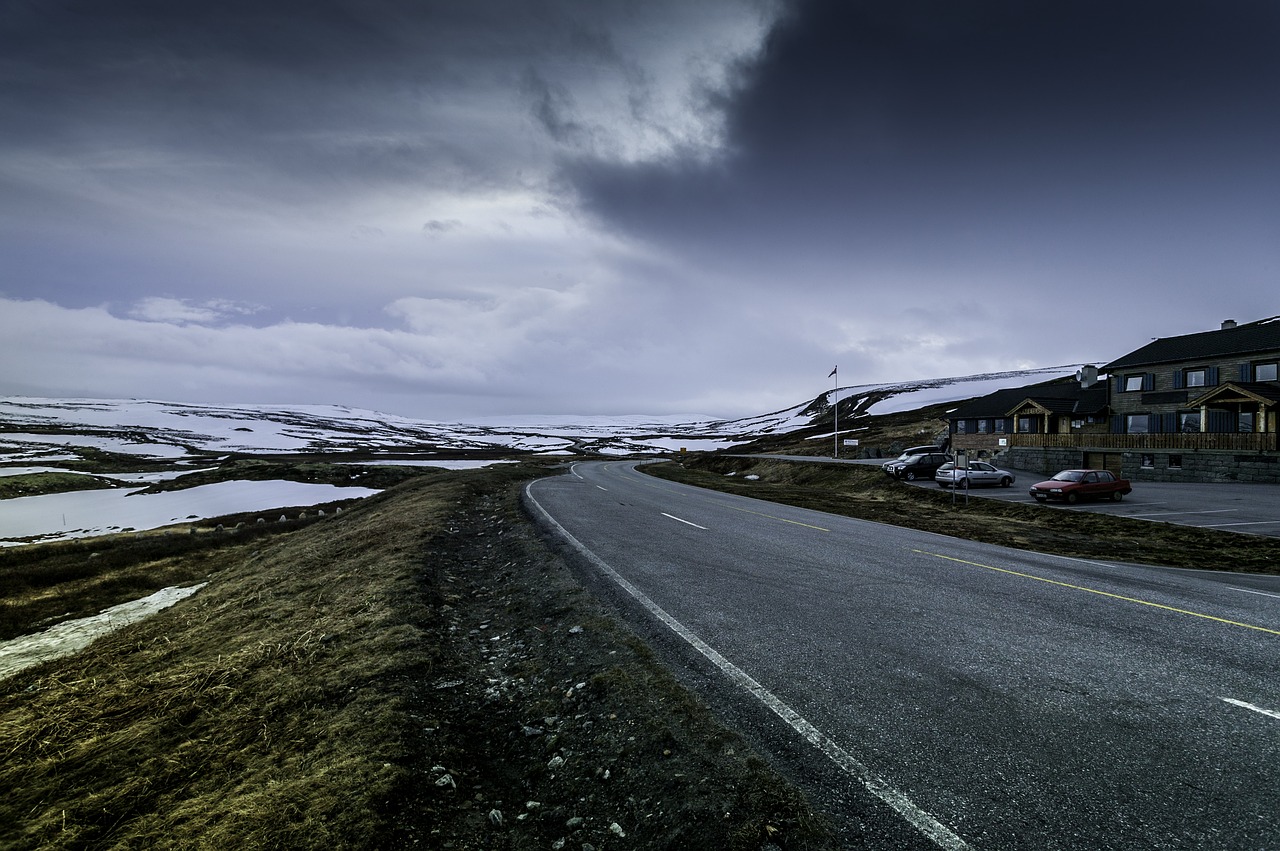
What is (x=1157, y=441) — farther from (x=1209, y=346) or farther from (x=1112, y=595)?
(x=1112, y=595)

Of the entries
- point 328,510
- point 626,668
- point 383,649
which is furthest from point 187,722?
point 328,510

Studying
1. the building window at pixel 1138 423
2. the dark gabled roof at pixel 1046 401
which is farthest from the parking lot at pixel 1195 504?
the dark gabled roof at pixel 1046 401

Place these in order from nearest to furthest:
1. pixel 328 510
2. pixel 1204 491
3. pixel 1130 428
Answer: pixel 1204 491 < pixel 328 510 < pixel 1130 428

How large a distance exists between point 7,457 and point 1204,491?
12265cm

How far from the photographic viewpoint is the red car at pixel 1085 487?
77.9 feet

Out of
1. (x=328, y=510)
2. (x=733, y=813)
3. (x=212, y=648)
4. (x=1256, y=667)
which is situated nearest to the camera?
(x=733, y=813)

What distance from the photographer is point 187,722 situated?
493 cm

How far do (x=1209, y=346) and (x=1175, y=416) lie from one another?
209 inches

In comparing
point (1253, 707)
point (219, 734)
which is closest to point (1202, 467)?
point (1253, 707)

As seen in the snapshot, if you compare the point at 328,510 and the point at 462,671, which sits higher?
the point at 462,671

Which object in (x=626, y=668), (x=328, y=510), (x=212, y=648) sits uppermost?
(x=626, y=668)

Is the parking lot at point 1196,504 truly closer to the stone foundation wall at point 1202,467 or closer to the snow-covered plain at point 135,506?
the stone foundation wall at point 1202,467

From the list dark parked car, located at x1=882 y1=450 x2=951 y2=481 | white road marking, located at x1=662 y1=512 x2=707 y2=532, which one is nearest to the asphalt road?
white road marking, located at x1=662 y1=512 x2=707 y2=532

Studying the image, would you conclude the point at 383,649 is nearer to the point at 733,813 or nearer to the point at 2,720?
the point at 2,720
